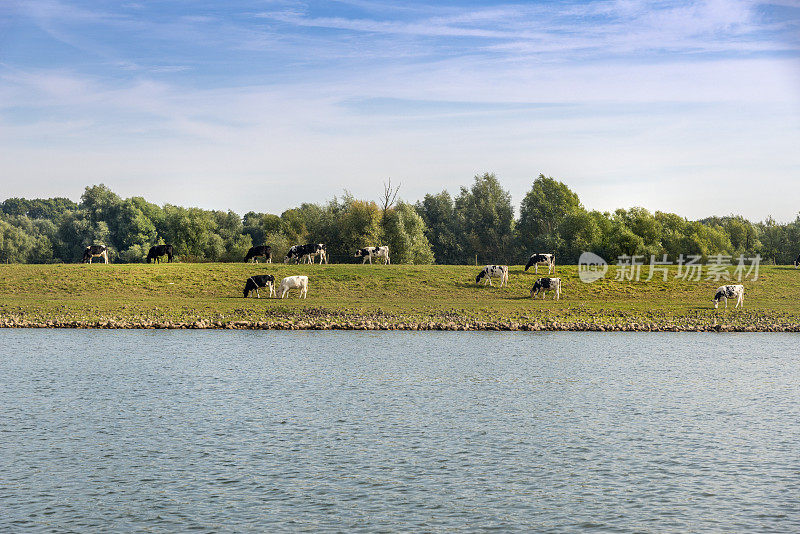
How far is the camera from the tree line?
10000 cm

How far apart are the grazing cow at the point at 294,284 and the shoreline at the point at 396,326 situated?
9.44 m

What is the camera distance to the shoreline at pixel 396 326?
48.2 metres

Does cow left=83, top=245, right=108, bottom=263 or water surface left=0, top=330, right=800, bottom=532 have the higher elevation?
cow left=83, top=245, right=108, bottom=263

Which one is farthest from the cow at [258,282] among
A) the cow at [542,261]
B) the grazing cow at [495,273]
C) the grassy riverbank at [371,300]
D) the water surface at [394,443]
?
the cow at [542,261]

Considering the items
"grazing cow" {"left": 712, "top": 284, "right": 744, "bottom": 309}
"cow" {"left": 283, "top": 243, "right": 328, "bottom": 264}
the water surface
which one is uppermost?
"cow" {"left": 283, "top": 243, "right": 328, "bottom": 264}

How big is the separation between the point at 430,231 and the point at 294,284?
72.9 meters

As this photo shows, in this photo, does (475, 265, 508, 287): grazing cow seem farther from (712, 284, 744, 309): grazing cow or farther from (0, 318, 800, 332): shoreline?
(712, 284, 744, 309): grazing cow

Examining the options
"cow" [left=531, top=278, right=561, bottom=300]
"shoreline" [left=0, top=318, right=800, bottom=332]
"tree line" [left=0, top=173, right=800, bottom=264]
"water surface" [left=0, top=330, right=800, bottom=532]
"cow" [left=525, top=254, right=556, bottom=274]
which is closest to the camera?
"water surface" [left=0, top=330, right=800, bottom=532]

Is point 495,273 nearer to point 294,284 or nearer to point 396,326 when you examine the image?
point 294,284

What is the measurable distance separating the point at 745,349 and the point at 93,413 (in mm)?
32439

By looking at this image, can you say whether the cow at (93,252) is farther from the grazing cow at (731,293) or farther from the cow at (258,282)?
the grazing cow at (731,293)

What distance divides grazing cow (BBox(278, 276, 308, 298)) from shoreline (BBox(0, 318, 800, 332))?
9.44 meters

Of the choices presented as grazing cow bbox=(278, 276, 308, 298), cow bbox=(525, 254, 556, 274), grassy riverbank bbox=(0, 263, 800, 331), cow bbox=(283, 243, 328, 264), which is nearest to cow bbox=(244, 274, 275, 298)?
grazing cow bbox=(278, 276, 308, 298)

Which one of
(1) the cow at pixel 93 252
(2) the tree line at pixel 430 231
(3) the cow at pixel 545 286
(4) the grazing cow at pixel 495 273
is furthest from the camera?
(2) the tree line at pixel 430 231
